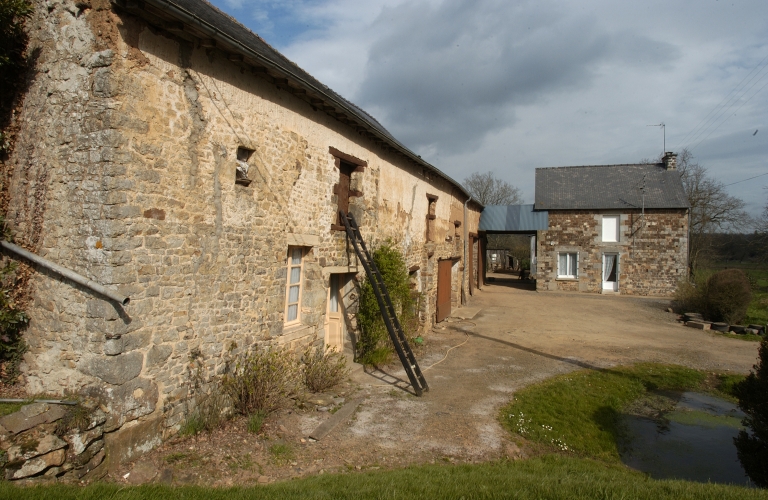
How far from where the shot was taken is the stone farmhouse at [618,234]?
2061 centimetres

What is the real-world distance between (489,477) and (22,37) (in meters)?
6.63

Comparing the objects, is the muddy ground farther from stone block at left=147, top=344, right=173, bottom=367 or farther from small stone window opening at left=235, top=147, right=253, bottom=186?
small stone window opening at left=235, top=147, right=253, bottom=186

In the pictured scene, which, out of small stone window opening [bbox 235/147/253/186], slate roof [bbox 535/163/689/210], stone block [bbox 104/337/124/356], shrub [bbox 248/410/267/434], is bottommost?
shrub [bbox 248/410/267/434]

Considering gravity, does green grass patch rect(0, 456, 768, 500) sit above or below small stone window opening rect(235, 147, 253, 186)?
below

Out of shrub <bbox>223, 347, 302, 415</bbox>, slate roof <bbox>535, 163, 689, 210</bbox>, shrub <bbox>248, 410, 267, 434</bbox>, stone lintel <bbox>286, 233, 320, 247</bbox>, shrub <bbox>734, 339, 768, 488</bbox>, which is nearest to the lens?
shrub <bbox>734, 339, 768, 488</bbox>

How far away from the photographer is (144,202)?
14.9 ft

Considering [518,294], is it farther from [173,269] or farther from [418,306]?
[173,269]

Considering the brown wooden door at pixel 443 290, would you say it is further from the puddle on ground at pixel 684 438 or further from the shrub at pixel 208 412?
the shrub at pixel 208 412

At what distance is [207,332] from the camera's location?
5246 mm

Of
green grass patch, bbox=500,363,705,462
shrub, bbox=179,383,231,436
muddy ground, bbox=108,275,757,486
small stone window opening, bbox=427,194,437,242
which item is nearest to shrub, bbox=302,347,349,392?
muddy ground, bbox=108,275,757,486

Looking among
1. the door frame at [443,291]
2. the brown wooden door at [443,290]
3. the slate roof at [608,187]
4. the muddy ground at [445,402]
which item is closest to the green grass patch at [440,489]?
the muddy ground at [445,402]

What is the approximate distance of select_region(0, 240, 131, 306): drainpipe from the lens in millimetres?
4254

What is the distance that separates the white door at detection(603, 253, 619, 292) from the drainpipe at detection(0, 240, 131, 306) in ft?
70.4

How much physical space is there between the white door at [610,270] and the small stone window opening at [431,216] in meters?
11.9
